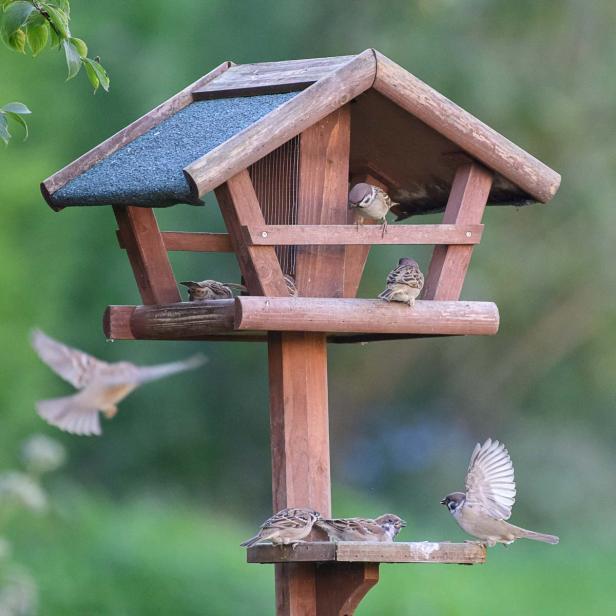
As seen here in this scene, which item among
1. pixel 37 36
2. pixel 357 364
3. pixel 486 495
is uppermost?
pixel 357 364

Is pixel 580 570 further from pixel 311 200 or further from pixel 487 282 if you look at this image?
pixel 311 200

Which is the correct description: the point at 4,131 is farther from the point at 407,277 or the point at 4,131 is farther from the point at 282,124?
the point at 407,277

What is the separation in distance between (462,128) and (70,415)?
124 inches

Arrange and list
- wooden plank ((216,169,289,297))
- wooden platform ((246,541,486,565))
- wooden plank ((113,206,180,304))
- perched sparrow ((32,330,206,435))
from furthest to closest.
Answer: perched sparrow ((32,330,206,435)), wooden plank ((113,206,180,304)), wooden plank ((216,169,289,297)), wooden platform ((246,541,486,565))

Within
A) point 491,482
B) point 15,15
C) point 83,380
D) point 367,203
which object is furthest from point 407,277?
point 83,380

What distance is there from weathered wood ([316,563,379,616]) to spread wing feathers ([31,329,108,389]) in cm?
265

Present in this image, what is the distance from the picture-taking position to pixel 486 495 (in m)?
5.52

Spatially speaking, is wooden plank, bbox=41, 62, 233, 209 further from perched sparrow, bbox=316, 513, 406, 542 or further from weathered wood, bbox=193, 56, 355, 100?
perched sparrow, bbox=316, 513, 406, 542

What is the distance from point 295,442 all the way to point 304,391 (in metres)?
0.20

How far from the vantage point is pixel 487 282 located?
16.2 m

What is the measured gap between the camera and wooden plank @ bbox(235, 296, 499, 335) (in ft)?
16.4

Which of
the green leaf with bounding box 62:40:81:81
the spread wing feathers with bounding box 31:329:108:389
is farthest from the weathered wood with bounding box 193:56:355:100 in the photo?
the spread wing feathers with bounding box 31:329:108:389

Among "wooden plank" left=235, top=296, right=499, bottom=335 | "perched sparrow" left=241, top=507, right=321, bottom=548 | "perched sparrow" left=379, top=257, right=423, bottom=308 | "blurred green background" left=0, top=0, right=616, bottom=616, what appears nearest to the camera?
"perched sparrow" left=241, top=507, right=321, bottom=548

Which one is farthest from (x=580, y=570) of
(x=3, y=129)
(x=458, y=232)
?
→ (x=3, y=129)
